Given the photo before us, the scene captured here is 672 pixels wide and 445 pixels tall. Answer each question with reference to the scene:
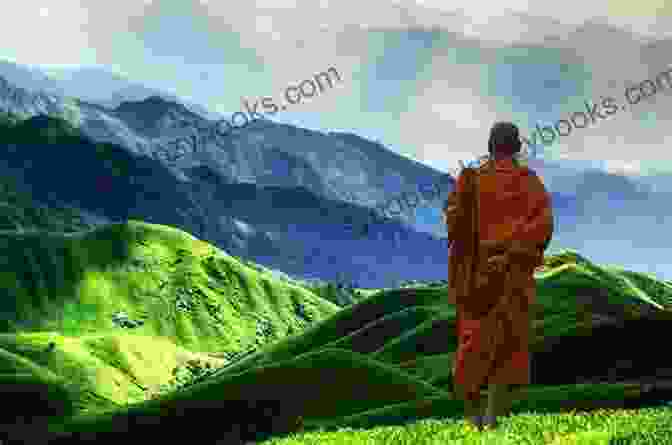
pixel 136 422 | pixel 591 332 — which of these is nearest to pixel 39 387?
pixel 136 422

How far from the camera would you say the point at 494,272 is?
60.6ft

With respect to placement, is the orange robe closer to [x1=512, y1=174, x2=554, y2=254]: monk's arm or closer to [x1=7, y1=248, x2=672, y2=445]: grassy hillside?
[x1=512, y1=174, x2=554, y2=254]: monk's arm

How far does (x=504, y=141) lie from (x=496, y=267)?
245 cm

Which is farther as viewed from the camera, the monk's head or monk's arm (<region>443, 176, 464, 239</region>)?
the monk's head

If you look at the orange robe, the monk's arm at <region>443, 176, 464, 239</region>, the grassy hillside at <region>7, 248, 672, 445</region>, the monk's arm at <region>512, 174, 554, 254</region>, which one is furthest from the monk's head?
the grassy hillside at <region>7, 248, 672, 445</region>

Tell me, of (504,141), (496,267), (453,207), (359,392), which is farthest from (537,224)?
(359,392)

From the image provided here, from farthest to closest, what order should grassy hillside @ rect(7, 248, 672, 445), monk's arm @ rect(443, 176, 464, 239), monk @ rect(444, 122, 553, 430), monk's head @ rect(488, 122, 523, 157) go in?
grassy hillside @ rect(7, 248, 672, 445) → monk's head @ rect(488, 122, 523, 157) → monk's arm @ rect(443, 176, 464, 239) → monk @ rect(444, 122, 553, 430)

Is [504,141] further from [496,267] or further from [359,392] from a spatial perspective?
[359,392]

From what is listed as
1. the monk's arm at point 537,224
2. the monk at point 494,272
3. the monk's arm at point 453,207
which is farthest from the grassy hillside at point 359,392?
the monk's arm at point 453,207

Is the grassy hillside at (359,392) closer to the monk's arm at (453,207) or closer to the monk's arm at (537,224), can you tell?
the monk's arm at (537,224)

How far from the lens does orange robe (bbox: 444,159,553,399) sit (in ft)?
A: 60.6

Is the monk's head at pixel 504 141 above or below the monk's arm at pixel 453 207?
above

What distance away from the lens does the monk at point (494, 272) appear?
18469 mm

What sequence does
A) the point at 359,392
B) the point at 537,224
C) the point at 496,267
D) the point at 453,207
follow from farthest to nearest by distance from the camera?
the point at 359,392 → the point at 453,207 → the point at 537,224 → the point at 496,267
